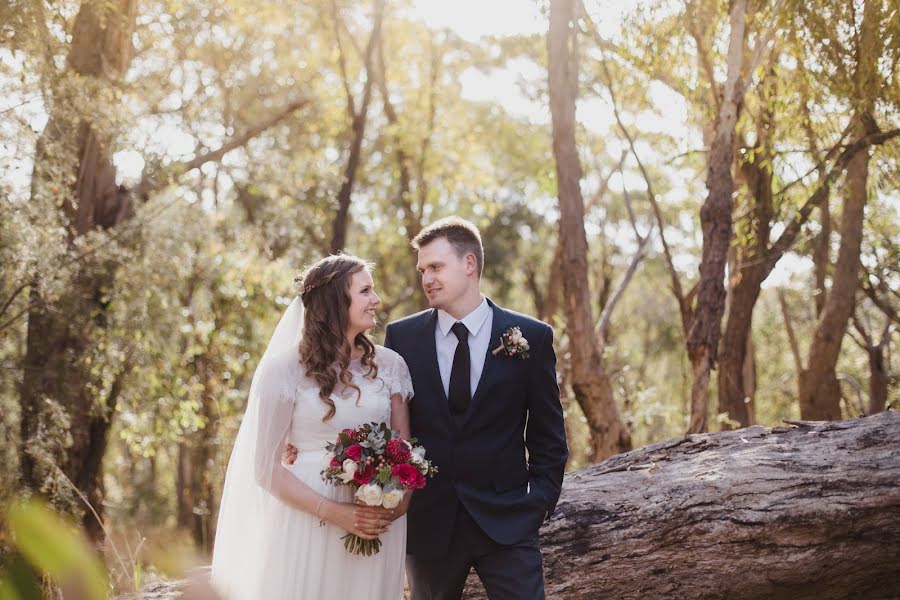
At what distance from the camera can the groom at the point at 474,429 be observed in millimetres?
3764

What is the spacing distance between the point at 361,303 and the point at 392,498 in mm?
954

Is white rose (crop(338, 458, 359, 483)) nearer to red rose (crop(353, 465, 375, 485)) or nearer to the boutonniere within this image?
red rose (crop(353, 465, 375, 485))

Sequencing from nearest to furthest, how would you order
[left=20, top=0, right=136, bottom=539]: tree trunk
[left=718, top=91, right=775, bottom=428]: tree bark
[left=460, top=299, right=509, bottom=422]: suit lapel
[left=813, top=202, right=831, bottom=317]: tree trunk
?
[left=460, top=299, right=509, bottom=422]: suit lapel
[left=20, top=0, right=136, bottom=539]: tree trunk
[left=718, top=91, right=775, bottom=428]: tree bark
[left=813, top=202, right=831, bottom=317]: tree trunk

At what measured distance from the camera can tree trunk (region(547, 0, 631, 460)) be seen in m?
9.73

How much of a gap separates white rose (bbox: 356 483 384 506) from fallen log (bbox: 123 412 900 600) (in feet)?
6.38

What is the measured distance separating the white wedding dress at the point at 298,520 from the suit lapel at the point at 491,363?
35 cm

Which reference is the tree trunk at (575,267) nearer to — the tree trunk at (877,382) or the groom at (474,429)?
the groom at (474,429)

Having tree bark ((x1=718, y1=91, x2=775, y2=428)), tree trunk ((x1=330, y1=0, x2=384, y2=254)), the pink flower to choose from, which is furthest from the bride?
tree trunk ((x1=330, y1=0, x2=384, y2=254))

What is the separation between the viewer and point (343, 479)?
11.5ft

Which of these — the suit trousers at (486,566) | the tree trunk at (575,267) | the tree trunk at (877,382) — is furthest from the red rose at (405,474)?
the tree trunk at (877,382)

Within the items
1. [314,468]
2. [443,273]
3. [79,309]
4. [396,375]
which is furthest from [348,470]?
[79,309]

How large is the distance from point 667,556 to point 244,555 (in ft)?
8.34

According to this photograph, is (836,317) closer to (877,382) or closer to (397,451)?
(877,382)

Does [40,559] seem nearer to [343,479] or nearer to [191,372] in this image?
[343,479]
